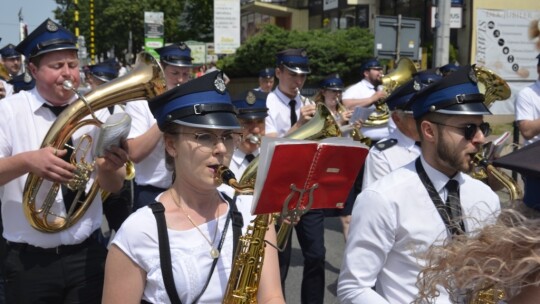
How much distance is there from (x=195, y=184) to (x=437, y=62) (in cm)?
1038

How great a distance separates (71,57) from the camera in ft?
11.9

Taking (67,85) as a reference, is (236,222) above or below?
below

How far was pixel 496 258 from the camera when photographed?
1607 mm

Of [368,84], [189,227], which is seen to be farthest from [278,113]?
[189,227]

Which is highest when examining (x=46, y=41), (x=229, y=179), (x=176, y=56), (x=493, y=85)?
(x=46, y=41)

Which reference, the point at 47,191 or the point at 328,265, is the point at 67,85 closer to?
the point at 47,191

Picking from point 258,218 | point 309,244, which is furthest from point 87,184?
point 309,244

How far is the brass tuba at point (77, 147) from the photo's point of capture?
3352 mm

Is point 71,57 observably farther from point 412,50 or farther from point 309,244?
point 412,50

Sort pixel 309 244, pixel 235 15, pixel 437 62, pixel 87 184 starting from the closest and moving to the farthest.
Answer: pixel 87 184 < pixel 309 244 < pixel 437 62 < pixel 235 15

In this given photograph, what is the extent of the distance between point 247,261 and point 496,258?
104cm

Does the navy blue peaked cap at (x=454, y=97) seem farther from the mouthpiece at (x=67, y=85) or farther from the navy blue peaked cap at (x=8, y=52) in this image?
the navy blue peaked cap at (x=8, y=52)

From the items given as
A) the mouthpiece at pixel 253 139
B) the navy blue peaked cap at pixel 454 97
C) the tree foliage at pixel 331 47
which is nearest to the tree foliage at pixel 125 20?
the tree foliage at pixel 331 47

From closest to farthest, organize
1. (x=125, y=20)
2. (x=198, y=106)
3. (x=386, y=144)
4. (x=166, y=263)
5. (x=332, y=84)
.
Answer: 1. (x=166, y=263)
2. (x=198, y=106)
3. (x=386, y=144)
4. (x=332, y=84)
5. (x=125, y=20)
